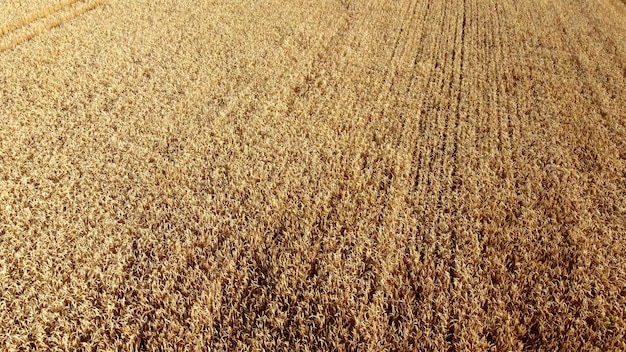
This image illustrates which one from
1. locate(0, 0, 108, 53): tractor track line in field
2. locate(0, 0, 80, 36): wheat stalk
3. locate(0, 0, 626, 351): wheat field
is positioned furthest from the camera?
locate(0, 0, 80, 36): wheat stalk

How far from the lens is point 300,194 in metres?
5.32

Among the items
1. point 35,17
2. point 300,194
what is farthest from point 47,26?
point 300,194

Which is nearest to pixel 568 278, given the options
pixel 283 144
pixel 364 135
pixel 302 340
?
pixel 302 340

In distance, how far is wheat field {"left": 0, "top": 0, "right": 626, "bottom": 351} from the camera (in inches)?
148

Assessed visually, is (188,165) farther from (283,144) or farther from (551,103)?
(551,103)

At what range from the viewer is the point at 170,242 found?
450cm

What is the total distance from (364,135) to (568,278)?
3.60m

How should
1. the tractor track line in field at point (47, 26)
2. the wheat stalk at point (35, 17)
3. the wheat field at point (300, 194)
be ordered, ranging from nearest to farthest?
the wheat field at point (300, 194)
the tractor track line in field at point (47, 26)
the wheat stalk at point (35, 17)

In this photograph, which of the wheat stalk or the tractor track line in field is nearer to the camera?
the tractor track line in field

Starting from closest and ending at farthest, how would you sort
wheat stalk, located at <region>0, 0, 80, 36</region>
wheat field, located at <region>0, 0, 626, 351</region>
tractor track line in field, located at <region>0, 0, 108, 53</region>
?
wheat field, located at <region>0, 0, 626, 351</region>
tractor track line in field, located at <region>0, 0, 108, 53</region>
wheat stalk, located at <region>0, 0, 80, 36</region>

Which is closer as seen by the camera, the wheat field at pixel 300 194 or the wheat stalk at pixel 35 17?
the wheat field at pixel 300 194

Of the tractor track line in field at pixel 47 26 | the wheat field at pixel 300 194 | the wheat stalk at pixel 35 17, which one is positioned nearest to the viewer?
the wheat field at pixel 300 194

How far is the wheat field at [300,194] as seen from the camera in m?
3.75

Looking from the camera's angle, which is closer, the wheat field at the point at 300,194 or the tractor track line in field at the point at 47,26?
the wheat field at the point at 300,194
